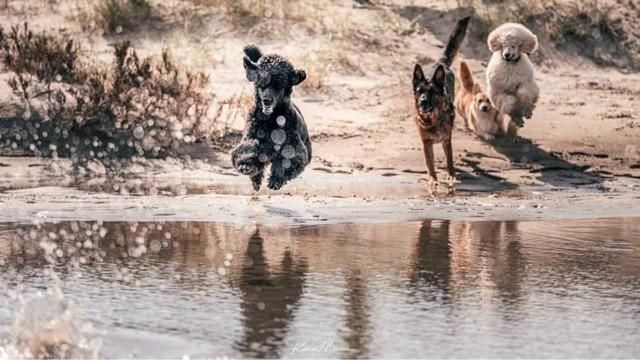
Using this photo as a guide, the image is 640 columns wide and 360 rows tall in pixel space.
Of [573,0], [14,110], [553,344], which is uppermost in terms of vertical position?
[573,0]

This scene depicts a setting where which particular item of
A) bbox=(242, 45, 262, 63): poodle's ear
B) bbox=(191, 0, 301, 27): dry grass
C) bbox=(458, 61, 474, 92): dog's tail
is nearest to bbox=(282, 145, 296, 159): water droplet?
bbox=(242, 45, 262, 63): poodle's ear

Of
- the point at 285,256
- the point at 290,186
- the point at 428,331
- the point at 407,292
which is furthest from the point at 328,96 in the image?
the point at 428,331

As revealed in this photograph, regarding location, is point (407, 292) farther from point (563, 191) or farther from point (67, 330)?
point (563, 191)

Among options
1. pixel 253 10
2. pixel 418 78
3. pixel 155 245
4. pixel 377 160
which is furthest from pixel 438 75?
pixel 253 10

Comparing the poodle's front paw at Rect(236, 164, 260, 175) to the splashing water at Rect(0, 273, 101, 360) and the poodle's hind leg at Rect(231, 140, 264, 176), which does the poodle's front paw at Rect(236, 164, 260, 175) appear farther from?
the splashing water at Rect(0, 273, 101, 360)

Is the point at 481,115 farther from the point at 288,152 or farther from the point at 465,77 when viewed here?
the point at 288,152

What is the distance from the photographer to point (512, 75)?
14555mm

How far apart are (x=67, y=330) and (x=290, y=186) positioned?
553cm

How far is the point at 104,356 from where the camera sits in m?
6.80

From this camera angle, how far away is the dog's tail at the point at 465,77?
14.9 metres

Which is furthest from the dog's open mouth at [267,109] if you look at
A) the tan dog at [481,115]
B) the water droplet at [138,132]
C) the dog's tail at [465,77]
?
the dog's tail at [465,77]

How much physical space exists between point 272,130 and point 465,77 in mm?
3750

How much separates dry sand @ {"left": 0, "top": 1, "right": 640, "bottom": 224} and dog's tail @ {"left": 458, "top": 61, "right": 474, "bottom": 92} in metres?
0.39

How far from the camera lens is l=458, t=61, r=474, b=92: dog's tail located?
14.9 m
